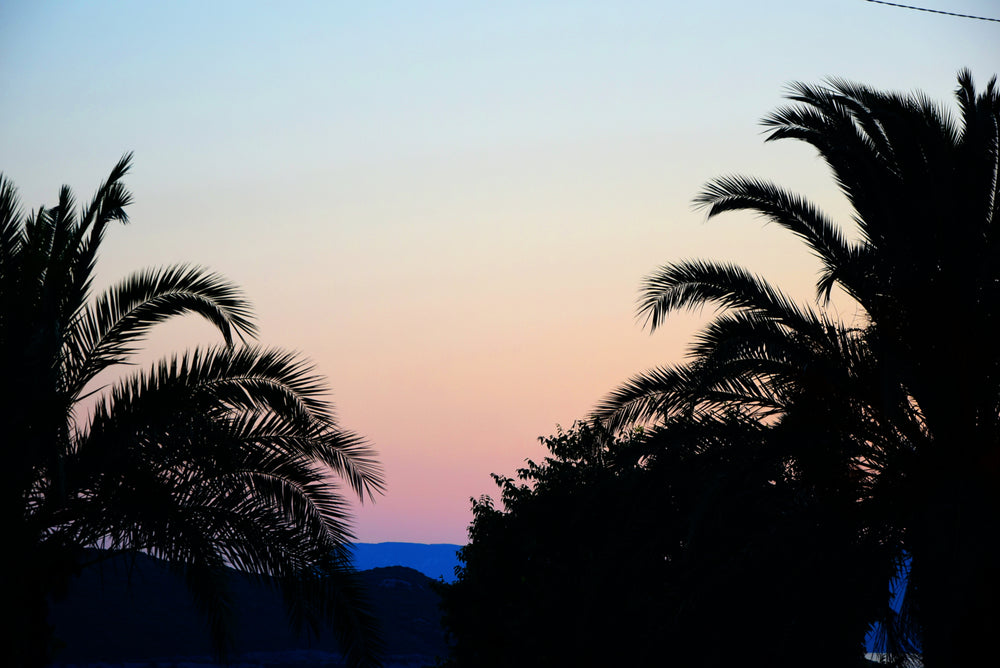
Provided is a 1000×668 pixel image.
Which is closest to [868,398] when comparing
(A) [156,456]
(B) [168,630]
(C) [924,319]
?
(C) [924,319]

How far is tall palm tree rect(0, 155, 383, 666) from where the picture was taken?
1019cm

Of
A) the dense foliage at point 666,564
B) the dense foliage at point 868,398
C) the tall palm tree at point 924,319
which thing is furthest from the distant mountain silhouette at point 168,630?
the tall palm tree at point 924,319

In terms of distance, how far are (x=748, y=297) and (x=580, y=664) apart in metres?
10.4

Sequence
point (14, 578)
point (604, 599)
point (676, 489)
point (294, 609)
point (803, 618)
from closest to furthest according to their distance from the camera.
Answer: point (14, 578)
point (294, 609)
point (803, 618)
point (676, 489)
point (604, 599)

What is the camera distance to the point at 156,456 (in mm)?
10914

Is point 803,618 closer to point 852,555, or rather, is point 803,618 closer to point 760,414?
point 852,555

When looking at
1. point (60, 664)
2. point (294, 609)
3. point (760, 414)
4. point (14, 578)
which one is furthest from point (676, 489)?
point (60, 664)

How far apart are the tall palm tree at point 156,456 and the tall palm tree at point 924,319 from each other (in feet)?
15.7

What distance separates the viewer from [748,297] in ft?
41.9

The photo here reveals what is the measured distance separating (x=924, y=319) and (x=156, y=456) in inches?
340

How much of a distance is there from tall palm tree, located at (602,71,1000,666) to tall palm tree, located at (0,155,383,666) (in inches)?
188

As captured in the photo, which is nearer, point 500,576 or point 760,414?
point 760,414

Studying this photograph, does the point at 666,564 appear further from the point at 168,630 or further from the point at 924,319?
the point at 168,630

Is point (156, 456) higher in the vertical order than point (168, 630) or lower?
lower
